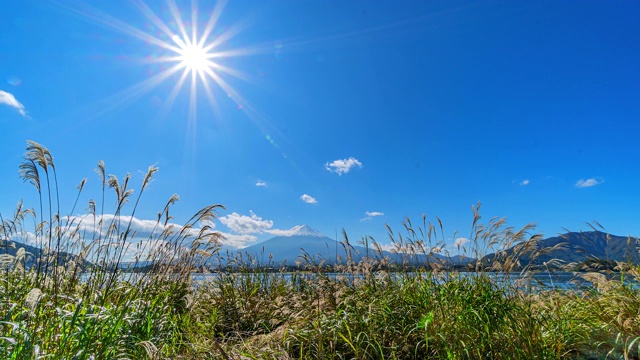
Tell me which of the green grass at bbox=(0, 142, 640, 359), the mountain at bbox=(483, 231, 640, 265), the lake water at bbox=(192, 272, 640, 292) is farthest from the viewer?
the mountain at bbox=(483, 231, 640, 265)

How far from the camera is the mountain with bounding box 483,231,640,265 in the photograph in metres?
5.35

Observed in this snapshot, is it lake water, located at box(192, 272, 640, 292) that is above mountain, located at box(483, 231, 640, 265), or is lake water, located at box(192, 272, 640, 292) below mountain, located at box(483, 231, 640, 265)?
below

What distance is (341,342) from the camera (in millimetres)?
4000

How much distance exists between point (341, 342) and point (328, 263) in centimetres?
309

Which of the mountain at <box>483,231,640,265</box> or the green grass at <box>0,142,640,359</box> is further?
the mountain at <box>483,231,640,265</box>

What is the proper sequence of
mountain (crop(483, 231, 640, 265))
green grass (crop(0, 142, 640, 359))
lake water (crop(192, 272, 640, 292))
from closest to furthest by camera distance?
green grass (crop(0, 142, 640, 359))
lake water (crop(192, 272, 640, 292))
mountain (crop(483, 231, 640, 265))

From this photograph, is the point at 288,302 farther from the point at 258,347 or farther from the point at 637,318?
the point at 637,318

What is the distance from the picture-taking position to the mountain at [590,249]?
211 inches

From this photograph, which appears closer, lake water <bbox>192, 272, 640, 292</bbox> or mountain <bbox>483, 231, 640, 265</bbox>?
lake water <bbox>192, 272, 640, 292</bbox>

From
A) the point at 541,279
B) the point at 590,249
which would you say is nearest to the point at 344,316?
the point at 541,279

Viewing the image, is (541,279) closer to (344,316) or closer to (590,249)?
(590,249)

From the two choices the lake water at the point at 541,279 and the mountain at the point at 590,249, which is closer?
the lake water at the point at 541,279

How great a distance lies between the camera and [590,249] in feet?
19.2

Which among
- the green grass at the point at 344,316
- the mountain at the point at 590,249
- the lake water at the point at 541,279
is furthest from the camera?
the mountain at the point at 590,249
